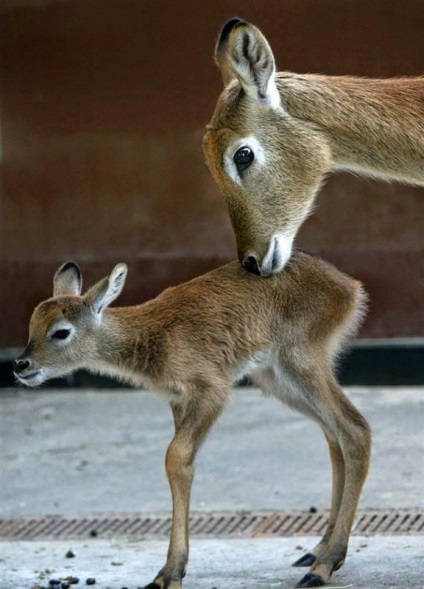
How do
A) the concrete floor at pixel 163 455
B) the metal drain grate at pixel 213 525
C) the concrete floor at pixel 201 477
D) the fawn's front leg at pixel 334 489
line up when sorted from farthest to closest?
the concrete floor at pixel 163 455, the metal drain grate at pixel 213 525, the concrete floor at pixel 201 477, the fawn's front leg at pixel 334 489

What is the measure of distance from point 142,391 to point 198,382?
4.80 meters

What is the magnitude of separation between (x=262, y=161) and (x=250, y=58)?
45 centimetres

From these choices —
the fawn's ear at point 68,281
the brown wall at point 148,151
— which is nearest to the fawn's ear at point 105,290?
the fawn's ear at point 68,281

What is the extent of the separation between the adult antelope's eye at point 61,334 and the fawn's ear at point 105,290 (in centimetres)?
17

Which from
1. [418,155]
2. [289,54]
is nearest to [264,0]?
[289,54]

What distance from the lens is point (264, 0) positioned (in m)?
11.1

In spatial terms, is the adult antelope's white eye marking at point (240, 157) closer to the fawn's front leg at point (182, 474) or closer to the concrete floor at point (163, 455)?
the fawn's front leg at point (182, 474)

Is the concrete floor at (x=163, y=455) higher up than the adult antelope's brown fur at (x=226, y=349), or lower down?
lower down

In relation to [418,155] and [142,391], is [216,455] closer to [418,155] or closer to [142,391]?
[142,391]

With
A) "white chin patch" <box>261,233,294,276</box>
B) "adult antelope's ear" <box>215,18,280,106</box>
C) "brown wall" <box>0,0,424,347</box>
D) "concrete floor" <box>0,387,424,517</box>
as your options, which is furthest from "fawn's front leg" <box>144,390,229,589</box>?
"brown wall" <box>0,0,424,347</box>

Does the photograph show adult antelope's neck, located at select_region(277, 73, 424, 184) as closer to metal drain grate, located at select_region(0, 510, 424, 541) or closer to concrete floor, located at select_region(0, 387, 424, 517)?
metal drain grate, located at select_region(0, 510, 424, 541)

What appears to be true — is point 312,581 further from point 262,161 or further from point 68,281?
point 68,281

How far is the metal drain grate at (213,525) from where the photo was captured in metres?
7.77

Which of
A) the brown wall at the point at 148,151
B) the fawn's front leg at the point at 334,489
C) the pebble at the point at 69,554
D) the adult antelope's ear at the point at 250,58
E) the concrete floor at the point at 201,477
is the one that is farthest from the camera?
the brown wall at the point at 148,151
